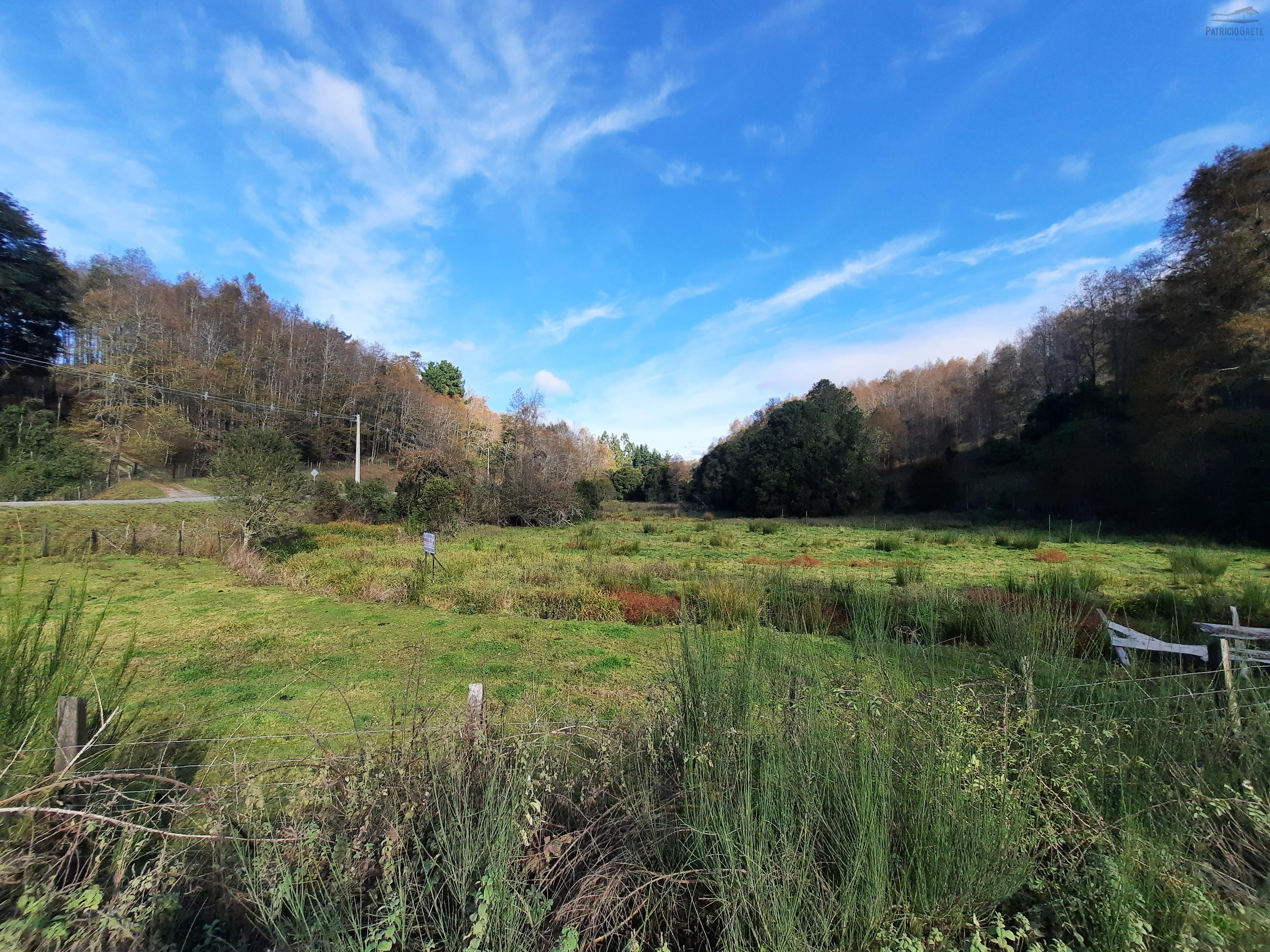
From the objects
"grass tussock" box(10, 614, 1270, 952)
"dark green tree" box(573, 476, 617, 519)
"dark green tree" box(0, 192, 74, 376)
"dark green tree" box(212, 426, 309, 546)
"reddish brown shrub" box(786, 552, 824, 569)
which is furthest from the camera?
"dark green tree" box(573, 476, 617, 519)

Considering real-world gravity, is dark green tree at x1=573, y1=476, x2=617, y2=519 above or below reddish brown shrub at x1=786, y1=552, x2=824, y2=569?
above

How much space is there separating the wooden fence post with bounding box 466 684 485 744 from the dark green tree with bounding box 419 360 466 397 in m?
66.4

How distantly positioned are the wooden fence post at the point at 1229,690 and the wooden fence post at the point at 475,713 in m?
3.58

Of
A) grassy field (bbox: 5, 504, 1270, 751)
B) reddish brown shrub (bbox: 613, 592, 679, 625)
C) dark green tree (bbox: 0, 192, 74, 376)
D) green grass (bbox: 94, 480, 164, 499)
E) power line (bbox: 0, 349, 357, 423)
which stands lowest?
reddish brown shrub (bbox: 613, 592, 679, 625)

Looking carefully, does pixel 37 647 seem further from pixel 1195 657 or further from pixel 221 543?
pixel 221 543

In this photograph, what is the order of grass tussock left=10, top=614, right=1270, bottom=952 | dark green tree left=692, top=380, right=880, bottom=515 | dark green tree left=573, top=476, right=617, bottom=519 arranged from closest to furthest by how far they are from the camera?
1. grass tussock left=10, top=614, right=1270, bottom=952
2. dark green tree left=573, top=476, right=617, bottom=519
3. dark green tree left=692, top=380, right=880, bottom=515

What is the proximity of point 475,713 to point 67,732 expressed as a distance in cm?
170

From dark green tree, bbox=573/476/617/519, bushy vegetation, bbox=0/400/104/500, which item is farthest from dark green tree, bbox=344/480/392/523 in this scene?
bushy vegetation, bbox=0/400/104/500

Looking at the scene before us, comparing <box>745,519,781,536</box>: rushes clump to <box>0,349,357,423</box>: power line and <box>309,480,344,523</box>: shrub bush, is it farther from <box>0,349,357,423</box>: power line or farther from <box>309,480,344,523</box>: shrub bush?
<box>0,349,357,423</box>: power line

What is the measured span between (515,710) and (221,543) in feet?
53.4

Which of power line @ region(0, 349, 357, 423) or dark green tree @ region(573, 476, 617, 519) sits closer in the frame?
power line @ region(0, 349, 357, 423)

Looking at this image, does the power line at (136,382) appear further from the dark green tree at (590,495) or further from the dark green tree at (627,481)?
the dark green tree at (627,481)

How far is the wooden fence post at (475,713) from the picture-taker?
2.58 meters

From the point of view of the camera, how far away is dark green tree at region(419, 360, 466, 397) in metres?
66.1
